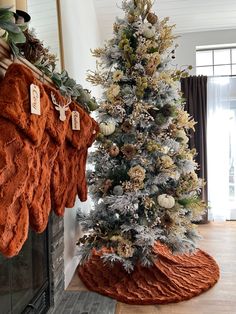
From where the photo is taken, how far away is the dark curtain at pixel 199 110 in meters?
4.30

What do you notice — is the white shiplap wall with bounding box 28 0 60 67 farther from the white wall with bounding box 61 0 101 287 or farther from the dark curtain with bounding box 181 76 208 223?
the dark curtain with bounding box 181 76 208 223

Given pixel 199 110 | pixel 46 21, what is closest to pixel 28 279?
pixel 46 21

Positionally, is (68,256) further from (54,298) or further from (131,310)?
(131,310)

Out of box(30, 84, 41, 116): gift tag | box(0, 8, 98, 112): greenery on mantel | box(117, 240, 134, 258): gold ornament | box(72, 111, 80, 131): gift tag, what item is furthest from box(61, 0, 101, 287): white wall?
box(30, 84, 41, 116): gift tag

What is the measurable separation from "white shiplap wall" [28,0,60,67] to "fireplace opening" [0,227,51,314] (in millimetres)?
1223

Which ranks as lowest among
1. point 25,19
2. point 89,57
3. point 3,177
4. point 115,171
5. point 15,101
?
point 115,171

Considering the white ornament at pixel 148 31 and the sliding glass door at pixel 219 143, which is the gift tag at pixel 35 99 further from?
the sliding glass door at pixel 219 143

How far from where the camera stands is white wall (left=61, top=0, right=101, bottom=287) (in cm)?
244

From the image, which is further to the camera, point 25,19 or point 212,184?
point 212,184

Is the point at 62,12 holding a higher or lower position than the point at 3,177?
higher

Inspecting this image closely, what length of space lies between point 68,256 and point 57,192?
4.13 ft

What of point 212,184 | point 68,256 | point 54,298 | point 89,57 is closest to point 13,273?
point 54,298

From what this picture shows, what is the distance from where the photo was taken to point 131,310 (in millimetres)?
2057

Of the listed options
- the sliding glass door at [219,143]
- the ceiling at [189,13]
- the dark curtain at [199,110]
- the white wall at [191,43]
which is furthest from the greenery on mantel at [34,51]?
the white wall at [191,43]
